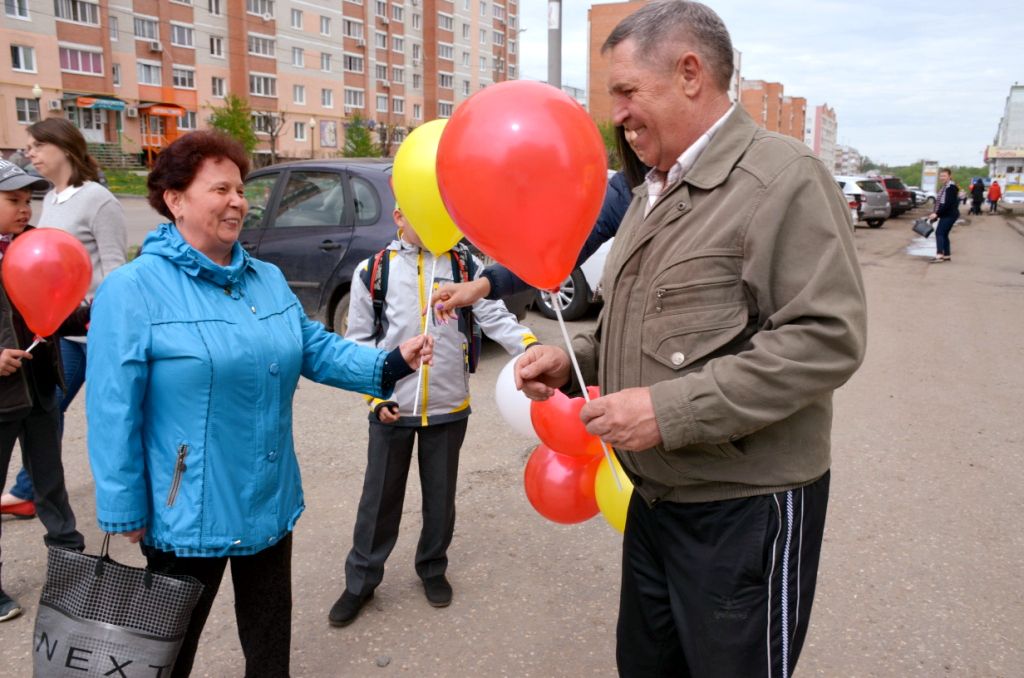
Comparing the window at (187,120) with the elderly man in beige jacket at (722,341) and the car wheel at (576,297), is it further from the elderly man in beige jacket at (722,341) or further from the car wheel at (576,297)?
the elderly man in beige jacket at (722,341)

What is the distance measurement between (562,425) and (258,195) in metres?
5.99

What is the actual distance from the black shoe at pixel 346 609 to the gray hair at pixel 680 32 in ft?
8.22

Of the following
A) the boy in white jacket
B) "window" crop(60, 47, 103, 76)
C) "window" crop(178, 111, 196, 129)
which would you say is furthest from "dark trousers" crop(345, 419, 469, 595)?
"window" crop(178, 111, 196, 129)

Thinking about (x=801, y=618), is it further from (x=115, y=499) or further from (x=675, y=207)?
(x=115, y=499)

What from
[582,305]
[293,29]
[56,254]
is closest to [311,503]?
[56,254]

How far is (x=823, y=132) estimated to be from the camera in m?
158

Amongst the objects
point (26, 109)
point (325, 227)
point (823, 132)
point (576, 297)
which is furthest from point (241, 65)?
point (823, 132)

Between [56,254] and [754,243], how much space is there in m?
2.90

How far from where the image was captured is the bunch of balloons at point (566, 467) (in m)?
2.70

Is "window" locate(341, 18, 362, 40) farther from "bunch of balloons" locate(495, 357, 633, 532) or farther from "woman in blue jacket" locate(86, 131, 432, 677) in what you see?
"woman in blue jacket" locate(86, 131, 432, 677)

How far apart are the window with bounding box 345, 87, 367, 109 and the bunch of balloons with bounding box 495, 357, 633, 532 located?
7142 centimetres

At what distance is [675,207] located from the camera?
1.75m

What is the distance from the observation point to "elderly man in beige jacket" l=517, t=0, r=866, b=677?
1568 millimetres

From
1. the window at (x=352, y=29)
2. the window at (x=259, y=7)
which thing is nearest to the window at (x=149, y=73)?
the window at (x=259, y=7)
